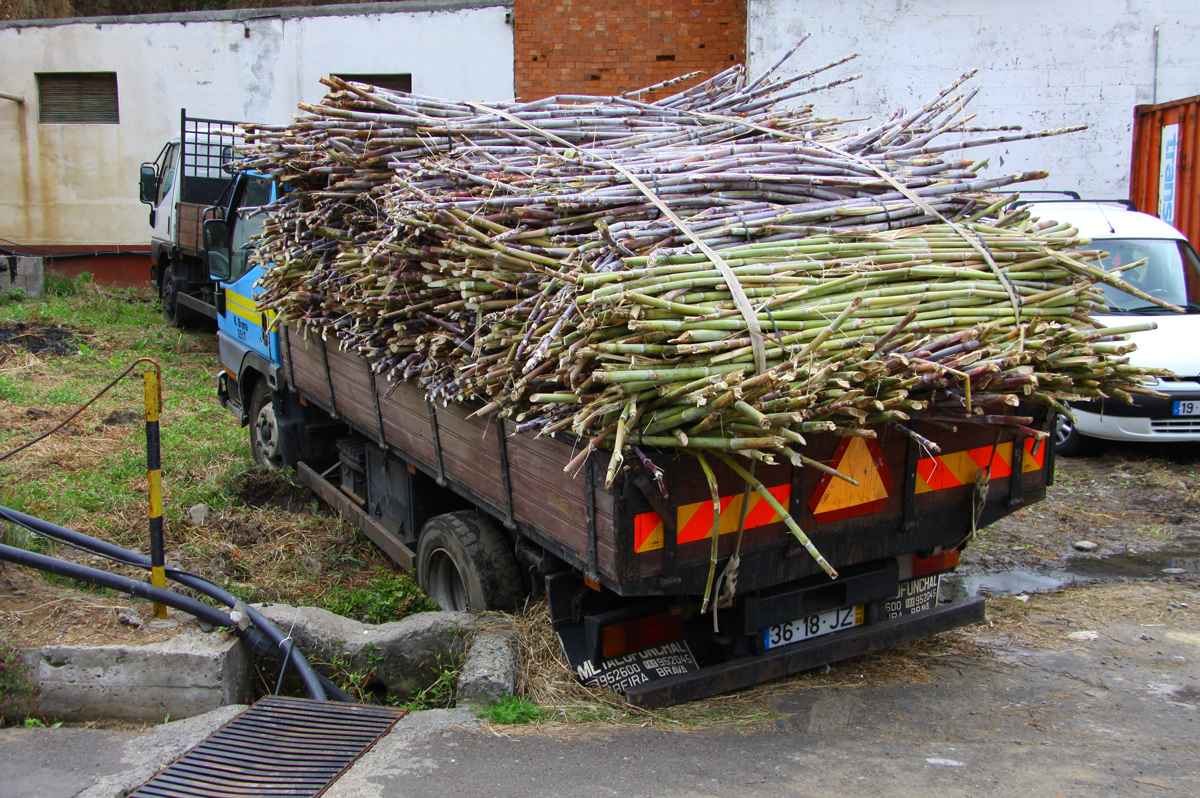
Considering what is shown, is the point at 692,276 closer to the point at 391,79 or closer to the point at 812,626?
the point at 812,626

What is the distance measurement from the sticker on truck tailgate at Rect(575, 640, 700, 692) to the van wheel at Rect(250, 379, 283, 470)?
151 inches

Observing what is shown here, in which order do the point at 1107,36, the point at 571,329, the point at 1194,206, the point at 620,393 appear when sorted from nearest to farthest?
the point at 620,393, the point at 571,329, the point at 1194,206, the point at 1107,36

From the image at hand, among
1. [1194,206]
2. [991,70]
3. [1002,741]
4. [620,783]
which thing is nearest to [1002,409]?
[1002,741]

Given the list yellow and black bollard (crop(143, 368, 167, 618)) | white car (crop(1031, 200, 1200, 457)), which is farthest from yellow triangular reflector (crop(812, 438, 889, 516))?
white car (crop(1031, 200, 1200, 457))

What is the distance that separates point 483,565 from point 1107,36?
1194 centimetres

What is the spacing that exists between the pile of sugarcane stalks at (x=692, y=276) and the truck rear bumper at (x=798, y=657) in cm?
100

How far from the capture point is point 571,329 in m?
3.12

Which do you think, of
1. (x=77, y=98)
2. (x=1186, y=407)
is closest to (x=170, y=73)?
(x=77, y=98)

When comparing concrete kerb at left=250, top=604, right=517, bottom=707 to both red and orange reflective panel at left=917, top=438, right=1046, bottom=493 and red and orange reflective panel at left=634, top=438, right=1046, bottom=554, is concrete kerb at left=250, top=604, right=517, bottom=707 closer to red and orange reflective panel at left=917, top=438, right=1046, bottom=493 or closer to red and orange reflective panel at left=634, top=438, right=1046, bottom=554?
red and orange reflective panel at left=634, top=438, right=1046, bottom=554

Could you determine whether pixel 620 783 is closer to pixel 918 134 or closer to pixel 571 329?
pixel 571 329

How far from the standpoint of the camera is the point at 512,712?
3.58 meters

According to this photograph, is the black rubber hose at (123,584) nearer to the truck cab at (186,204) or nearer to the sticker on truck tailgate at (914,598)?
the sticker on truck tailgate at (914,598)

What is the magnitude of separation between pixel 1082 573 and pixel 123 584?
5321 millimetres

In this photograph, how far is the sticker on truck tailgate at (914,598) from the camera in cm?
420
